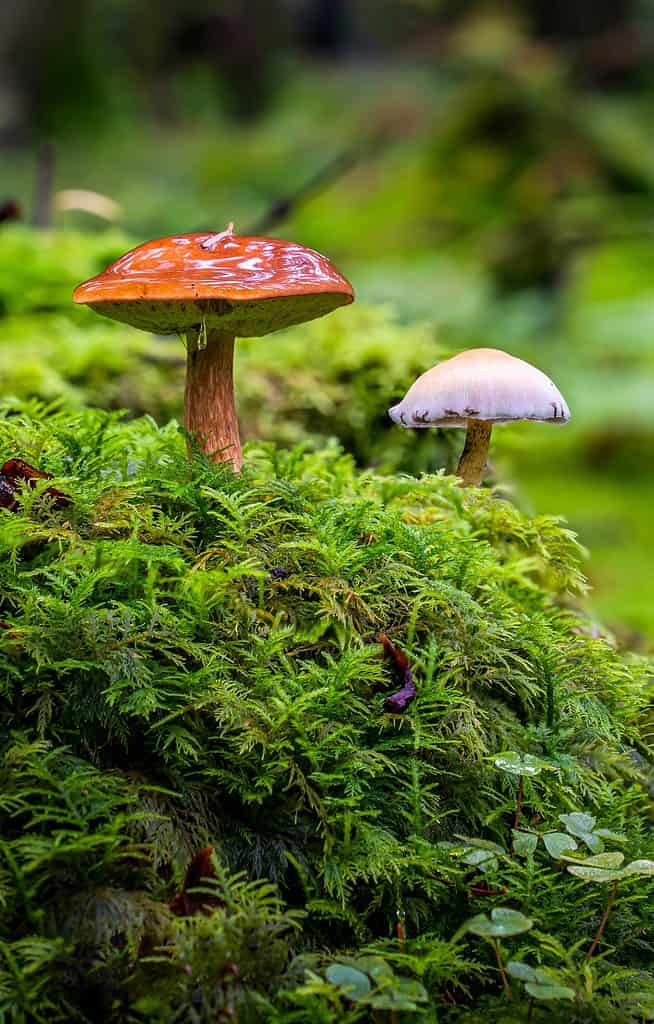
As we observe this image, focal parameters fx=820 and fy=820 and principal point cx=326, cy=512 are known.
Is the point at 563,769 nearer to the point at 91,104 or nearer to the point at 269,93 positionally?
the point at 91,104

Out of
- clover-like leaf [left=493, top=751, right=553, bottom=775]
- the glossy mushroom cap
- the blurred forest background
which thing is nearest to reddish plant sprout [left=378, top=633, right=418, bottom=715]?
clover-like leaf [left=493, top=751, right=553, bottom=775]

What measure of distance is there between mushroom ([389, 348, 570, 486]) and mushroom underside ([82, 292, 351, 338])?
19cm

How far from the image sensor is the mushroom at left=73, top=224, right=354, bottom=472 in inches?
43.2

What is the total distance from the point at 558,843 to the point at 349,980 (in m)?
0.33

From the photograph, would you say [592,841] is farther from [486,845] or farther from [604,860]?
[486,845]

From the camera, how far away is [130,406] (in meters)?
2.42

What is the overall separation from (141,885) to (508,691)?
0.60 m

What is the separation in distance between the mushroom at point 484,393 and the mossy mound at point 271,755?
0.70 ft

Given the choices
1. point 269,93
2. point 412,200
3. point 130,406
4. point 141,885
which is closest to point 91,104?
point 269,93

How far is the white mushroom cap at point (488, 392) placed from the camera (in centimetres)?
121

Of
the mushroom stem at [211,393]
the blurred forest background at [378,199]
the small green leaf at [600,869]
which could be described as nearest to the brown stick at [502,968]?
the small green leaf at [600,869]

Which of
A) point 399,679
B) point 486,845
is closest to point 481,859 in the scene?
point 486,845

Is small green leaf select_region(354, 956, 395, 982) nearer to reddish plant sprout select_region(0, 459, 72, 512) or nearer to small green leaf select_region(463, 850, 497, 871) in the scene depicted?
small green leaf select_region(463, 850, 497, 871)

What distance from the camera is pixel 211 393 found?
139 centimetres
